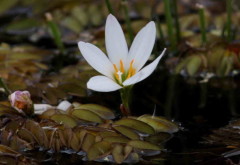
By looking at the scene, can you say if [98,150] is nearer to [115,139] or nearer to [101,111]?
[115,139]

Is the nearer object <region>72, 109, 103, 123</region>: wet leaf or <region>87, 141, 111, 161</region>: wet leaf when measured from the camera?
<region>87, 141, 111, 161</region>: wet leaf

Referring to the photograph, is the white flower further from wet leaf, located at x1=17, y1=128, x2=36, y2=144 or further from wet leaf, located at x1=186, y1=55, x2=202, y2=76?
wet leaf, located at x1=186, y1=55, x2=202, y2=76

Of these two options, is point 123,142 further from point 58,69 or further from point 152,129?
point 58,69

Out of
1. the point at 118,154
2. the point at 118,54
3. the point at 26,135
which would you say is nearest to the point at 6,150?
the point at 26,135

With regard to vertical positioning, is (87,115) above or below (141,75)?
below

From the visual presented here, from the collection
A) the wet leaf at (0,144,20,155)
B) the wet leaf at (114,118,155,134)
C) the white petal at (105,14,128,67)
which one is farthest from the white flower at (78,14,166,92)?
the wet leaf at (0,144,20,155)
